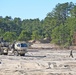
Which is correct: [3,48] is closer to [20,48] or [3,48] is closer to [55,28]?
[20,48]

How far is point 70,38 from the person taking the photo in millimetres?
103750

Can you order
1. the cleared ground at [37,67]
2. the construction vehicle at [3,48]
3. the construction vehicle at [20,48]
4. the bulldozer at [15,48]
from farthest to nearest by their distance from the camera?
the construction vehicle at [3,48] < the bulldozer at [15,48] < the construction vehicle at [20,48] < the cleared ground at [37,67]

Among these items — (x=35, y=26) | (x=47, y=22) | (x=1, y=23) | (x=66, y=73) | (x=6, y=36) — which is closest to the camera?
(x=66, y=73)

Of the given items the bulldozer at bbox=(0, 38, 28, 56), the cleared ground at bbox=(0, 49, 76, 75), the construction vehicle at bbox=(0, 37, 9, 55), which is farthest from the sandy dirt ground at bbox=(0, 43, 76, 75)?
the construction vehicle at bbox=(0, 37, 9, 55)

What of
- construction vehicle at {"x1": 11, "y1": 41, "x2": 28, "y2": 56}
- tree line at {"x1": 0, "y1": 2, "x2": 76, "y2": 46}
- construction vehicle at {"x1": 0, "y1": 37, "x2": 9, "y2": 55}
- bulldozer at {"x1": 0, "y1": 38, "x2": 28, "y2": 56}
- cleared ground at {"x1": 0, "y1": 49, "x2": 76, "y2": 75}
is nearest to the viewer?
cleared ground at {"x1": 0, "y1": 49, "x2": 76, "y2": 75}

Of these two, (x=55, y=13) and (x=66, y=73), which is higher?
(x=55, y=13)

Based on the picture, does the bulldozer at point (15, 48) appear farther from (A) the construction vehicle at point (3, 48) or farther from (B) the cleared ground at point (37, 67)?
(B) the cleared ground at point (37, 67)

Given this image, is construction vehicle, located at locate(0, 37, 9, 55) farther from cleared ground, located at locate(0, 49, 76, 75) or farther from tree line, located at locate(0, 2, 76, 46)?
tree line, located at locate(0, 2, 76, 46)

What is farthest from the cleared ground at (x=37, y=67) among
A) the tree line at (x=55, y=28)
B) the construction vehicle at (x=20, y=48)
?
the tree line at (x=55, y=28)

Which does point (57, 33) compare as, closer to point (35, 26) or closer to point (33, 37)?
point (33, 37)

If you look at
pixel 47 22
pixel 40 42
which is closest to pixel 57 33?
pixel 40 42

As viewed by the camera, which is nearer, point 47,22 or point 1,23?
point 47,22

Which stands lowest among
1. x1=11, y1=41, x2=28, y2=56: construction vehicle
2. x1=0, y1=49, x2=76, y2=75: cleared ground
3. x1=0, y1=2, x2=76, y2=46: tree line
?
x1=0, y1=49, x2=76, y2=75: cleared ground

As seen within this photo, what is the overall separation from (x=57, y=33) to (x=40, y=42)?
1352cm
